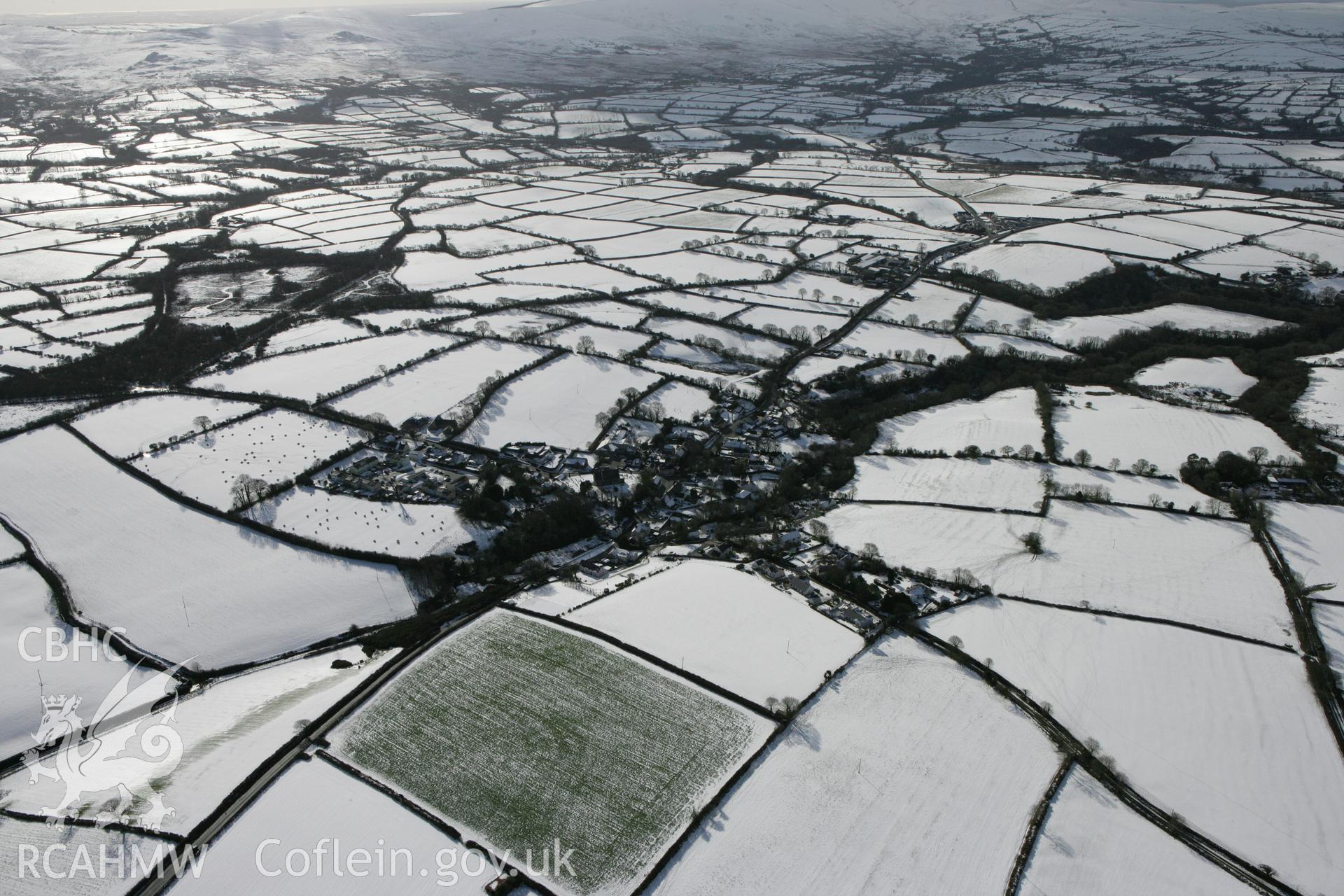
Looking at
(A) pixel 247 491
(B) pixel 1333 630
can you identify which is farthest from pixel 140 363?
→ (B) pixel 1333 630

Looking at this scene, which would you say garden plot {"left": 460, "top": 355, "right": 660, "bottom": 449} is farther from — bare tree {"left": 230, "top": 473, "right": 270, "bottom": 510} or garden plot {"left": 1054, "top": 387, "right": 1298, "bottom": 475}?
garden plot {"left": 1054, "top": 387, "right": 1298, "bottom": 475}

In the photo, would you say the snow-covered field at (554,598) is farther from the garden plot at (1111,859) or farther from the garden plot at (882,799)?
the garden plot at (1111,859)

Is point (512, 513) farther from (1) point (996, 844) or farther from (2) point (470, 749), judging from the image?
(1) point (996, 844)

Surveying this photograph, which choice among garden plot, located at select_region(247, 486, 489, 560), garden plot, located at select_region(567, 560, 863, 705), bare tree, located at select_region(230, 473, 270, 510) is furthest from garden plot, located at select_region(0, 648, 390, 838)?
bare tree, located at select_region(230, 473, 270, 510)

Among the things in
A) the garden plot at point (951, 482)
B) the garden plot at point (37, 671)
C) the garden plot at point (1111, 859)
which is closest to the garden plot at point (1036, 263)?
the garden plot at point (951, 482)

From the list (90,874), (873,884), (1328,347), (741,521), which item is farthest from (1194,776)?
(1328,347)
